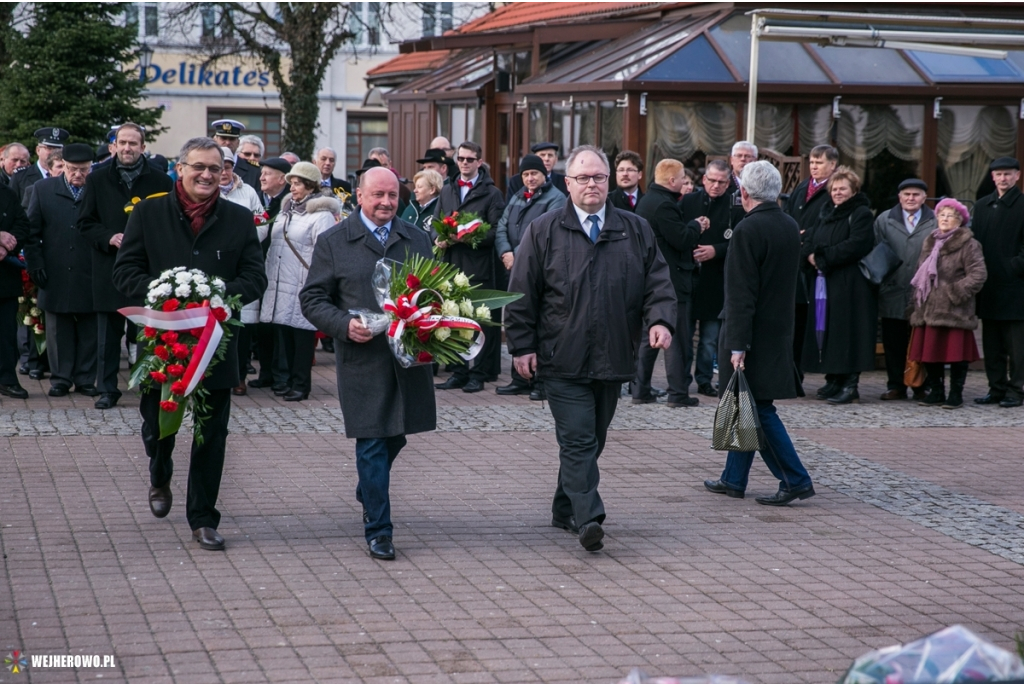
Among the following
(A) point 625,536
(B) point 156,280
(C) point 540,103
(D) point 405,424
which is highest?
(C) point 540,103

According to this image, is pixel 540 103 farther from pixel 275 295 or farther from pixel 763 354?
pixel 763 354

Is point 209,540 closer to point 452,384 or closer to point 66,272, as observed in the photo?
point 66,272

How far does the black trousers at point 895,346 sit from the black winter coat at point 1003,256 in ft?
2.44

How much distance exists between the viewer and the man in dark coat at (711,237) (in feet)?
39.4

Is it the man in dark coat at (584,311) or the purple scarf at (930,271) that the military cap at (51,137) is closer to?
the man in dark coat at (584,311)

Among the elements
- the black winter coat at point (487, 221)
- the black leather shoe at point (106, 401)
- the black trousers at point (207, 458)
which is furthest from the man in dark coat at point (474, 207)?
the black trousers at point (207, 458)

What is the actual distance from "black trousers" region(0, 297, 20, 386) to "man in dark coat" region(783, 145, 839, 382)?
23.6ft

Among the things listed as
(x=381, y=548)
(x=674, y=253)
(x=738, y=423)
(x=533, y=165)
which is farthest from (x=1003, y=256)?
(x=381, y=548)

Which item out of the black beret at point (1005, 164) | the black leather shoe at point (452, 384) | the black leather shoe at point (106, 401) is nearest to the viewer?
the black leather shoe at point (106, 401)

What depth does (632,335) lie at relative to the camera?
7176 millimetres

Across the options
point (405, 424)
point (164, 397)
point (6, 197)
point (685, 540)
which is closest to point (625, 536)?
point (685, 540)

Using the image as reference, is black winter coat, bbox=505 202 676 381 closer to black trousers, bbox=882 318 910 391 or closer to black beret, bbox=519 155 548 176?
black beret, bbox=519 155 548 176

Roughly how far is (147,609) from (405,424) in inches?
63.4

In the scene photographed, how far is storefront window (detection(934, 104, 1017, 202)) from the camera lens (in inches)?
640
